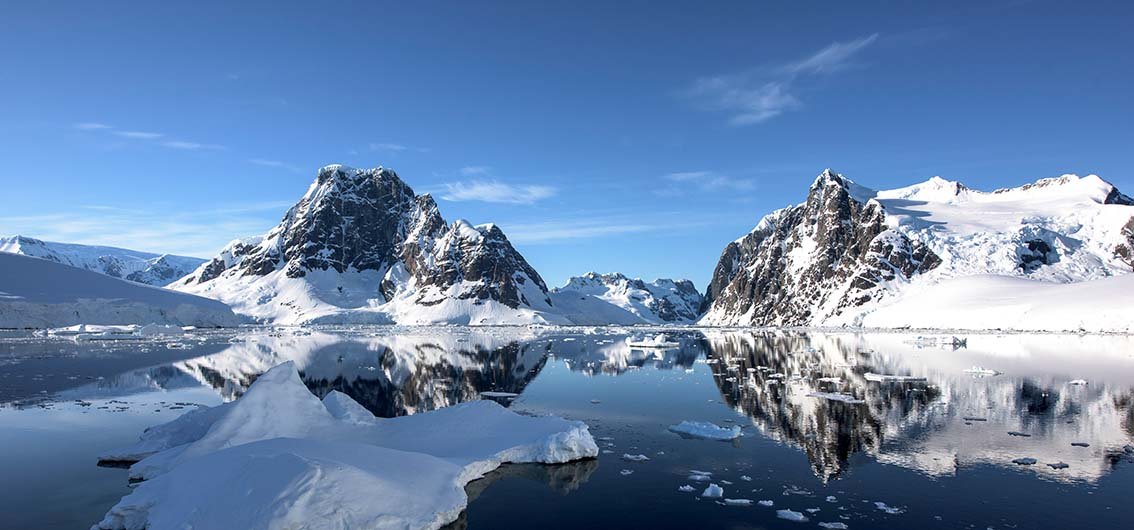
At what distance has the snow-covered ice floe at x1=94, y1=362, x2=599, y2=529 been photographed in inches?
540

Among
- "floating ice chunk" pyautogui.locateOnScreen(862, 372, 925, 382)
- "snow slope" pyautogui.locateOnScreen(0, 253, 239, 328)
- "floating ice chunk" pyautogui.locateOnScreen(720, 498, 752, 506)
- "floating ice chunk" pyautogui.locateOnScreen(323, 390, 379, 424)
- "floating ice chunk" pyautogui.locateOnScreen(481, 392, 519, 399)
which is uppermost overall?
"snow slope" pyautogui.locateOnScreen(0, 253, 239, 328)

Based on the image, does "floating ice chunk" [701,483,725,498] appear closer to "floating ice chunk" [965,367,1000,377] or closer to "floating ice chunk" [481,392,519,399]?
"floating ice chunk" [481,392,519,399]

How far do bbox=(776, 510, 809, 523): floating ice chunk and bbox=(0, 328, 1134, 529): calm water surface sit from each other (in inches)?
6.7

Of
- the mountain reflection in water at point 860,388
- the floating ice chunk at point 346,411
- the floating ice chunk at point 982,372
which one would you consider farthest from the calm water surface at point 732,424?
the floating ice chunk at point 346,411

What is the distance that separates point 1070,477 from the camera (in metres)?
19.5

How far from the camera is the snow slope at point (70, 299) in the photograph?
4498 inches

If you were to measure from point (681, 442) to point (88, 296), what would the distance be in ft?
447

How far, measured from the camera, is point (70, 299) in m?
118

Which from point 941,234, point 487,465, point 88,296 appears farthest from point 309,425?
point 941,234

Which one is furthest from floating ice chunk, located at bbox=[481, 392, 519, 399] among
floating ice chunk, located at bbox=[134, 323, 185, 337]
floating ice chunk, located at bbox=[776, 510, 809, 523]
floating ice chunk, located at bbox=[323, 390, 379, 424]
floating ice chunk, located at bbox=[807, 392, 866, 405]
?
floating ice chunk, located at bbox=[134, 323, 185, 337]

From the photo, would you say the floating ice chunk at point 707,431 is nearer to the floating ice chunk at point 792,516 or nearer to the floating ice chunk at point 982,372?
the floating ice chunk at point 792,516

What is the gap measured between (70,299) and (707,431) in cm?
13576

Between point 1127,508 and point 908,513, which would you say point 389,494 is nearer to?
point 908,513

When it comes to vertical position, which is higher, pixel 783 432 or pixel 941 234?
pixel 941 234
